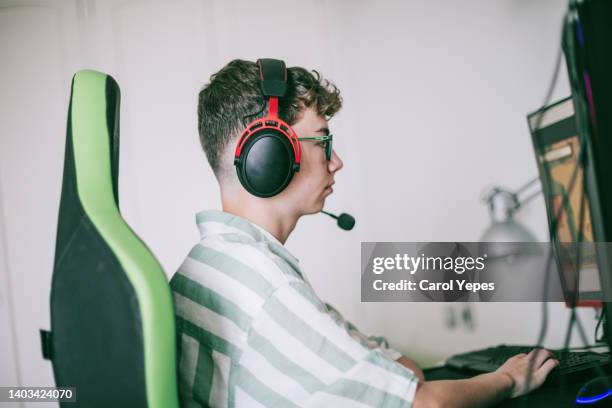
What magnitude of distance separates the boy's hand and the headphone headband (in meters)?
0.63

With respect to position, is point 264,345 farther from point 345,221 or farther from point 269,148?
point 345,221

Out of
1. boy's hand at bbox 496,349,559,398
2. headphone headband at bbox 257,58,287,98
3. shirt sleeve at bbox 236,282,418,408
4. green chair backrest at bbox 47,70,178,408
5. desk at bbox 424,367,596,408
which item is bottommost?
desk at bbox 424,367,596,408

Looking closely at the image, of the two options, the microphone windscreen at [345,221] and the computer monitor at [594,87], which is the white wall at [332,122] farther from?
the computer monitor at [594,87]

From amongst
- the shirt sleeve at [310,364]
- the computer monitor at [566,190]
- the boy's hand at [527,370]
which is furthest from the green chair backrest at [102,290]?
the computer monitor at [566,190]

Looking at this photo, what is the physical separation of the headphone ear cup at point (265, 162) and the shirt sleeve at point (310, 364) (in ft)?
0.72

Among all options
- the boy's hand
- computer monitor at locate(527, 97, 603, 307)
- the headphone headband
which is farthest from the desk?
the headphone headband

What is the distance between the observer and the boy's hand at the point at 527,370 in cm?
82

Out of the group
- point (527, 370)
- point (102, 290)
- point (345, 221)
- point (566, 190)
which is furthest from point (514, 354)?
point (102, 290)

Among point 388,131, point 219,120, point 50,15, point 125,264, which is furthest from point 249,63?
point 50,15

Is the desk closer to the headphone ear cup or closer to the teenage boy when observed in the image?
the teenage boy

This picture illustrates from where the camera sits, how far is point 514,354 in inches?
40.0

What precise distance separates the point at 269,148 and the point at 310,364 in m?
0.36

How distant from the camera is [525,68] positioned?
1.53m

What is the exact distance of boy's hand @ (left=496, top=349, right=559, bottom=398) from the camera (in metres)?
0.82
